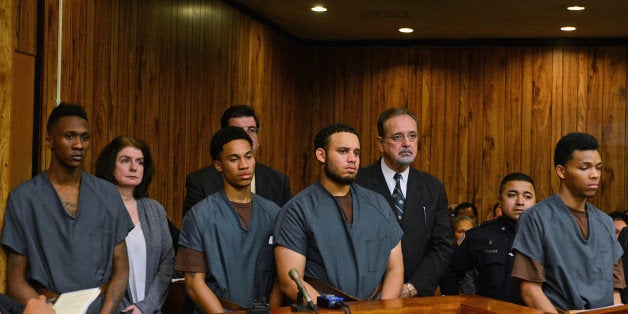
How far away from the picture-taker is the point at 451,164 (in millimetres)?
8695

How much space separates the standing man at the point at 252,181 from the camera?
388 centimetres

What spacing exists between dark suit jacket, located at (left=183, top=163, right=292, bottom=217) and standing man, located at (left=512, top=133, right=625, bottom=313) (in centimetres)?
126

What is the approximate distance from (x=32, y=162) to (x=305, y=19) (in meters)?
3.74

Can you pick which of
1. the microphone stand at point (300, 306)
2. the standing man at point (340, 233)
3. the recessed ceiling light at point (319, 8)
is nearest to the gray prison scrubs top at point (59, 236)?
the standing man at point (340, 233)

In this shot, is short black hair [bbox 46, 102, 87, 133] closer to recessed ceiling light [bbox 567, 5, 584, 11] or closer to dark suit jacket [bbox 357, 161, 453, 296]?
dark suit jacket [bbox 357, 161, 453, 296]

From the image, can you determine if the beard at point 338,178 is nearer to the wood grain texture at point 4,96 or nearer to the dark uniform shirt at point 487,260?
the dark uniform shirt at point 487,260

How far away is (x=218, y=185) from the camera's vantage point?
3889 mm

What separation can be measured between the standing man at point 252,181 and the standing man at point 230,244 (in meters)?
0.53

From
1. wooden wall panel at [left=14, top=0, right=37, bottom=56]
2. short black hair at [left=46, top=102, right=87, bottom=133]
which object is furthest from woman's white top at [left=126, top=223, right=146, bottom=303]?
wooden wall panel at [left=14, top=0, right=37, bottom=56]

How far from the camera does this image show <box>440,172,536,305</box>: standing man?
3.91 m

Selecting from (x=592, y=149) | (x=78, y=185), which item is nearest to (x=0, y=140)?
(x=78, y=185)

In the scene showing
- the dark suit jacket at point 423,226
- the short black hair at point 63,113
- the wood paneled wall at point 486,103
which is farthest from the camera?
the wood paneled wall at point 486,103

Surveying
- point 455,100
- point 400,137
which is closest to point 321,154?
point 400,137

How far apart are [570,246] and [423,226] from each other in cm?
70
